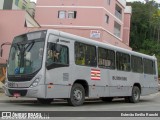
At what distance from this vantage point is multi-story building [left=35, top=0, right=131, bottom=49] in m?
46.6

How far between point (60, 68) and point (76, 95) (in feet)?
5.06

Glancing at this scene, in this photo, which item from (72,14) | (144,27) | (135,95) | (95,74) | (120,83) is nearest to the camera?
(95,74)

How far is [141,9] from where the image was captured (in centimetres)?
8794

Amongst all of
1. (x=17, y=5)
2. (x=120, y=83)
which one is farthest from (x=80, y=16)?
(x=120, y=83)

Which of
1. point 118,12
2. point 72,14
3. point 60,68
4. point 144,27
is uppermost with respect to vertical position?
point 144,27

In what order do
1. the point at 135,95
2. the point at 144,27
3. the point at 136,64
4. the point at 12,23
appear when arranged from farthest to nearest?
the point at 144,27 < the point at 12,23 < the point at 136,64 < the point at 135,95

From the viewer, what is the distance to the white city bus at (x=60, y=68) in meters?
15.1

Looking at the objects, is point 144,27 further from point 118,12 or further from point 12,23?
point 12,23

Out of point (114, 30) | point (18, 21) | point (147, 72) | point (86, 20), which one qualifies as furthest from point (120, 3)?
point (147, 72)

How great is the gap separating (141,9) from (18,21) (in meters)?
52.7

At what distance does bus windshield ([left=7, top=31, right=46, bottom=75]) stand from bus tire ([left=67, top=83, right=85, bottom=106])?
2112 millimetres

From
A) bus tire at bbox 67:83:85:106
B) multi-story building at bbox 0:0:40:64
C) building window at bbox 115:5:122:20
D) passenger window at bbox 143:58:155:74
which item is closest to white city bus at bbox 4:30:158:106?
bus tire at bbox 67:83:85:106

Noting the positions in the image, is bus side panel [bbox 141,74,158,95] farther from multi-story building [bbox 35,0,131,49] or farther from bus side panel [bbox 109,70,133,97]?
multi-story building [bbox 35,0,131,49]

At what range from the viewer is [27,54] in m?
15.6
